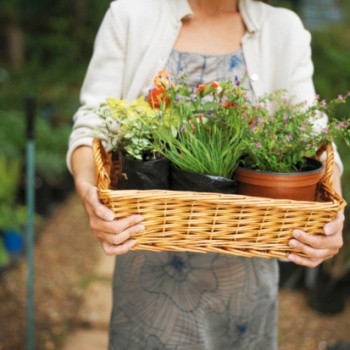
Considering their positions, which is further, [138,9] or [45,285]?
[45,285]

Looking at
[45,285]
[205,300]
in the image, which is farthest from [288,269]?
[205,300]

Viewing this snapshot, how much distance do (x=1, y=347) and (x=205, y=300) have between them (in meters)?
2.10

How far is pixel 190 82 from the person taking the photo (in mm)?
1843

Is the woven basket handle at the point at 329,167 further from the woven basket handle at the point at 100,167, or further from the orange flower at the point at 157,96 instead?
the woven basket handle at the point at 100,167

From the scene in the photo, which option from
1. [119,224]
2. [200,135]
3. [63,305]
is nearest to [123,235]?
[119,224]

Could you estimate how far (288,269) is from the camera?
4.22 meters

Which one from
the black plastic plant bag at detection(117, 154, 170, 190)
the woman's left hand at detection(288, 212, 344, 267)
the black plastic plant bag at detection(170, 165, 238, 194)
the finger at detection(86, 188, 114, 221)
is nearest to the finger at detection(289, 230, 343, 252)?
the woman's left hand at detection(288, 212, 344, 267)

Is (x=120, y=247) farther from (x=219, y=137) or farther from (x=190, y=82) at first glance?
(x=190, y=82)

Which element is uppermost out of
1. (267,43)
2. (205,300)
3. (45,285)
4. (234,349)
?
(267,43)

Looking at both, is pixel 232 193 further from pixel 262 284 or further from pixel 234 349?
pixel 234 349

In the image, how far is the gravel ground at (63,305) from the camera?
3672mm

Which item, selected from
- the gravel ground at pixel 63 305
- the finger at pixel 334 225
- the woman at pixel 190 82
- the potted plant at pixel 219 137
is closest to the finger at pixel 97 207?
the potted plant at pixel 219 137

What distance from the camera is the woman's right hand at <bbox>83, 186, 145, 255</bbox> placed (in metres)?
1.40

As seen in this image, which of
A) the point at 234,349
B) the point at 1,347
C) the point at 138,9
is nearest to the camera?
the point at 138,9
